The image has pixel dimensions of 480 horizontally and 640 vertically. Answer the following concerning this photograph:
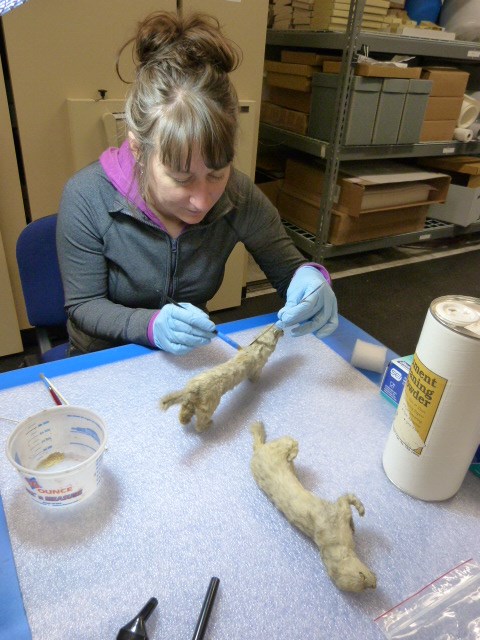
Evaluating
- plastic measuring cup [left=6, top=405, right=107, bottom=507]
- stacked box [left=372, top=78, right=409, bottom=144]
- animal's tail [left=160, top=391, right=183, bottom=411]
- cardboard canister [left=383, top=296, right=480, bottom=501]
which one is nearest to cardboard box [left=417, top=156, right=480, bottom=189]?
stacked box [left=372, top=78, right=409, bottom=144]

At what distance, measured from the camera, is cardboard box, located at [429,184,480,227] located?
274 centimetres

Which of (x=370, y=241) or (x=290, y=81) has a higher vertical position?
(x=290, y=81)

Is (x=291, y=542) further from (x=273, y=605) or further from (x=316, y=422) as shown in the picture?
(x=316, y=422)

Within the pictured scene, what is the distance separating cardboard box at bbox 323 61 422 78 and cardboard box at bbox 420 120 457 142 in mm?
303

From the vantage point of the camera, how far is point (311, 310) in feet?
2.89

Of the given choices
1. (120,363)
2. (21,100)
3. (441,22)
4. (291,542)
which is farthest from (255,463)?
(441,22)

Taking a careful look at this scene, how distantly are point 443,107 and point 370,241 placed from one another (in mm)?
735

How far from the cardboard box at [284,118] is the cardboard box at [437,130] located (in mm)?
596

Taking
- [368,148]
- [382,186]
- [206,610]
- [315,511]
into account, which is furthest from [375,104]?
[206,610]

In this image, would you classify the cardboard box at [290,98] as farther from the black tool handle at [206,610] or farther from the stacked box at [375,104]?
the black tool handle at [206,610]

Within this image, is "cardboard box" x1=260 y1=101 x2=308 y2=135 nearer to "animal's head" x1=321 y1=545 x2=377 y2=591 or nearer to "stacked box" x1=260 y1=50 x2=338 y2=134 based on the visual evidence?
"stacked box" x1=260 y1=50 x2=338 y2=134

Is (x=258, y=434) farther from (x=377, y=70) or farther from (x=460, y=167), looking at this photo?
(x=460, y=167)

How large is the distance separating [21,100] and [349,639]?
166cm

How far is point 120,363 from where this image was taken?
2.65ft
